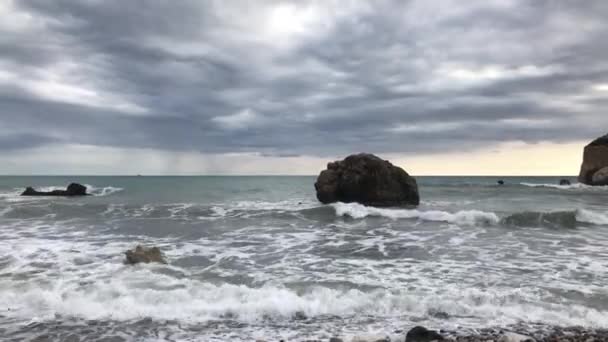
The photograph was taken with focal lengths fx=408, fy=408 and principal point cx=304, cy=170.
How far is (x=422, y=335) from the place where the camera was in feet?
18.1

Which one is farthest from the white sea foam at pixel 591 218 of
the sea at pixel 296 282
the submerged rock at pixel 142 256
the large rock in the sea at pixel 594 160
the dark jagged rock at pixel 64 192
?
the large rock in the sea at pixel 594 160

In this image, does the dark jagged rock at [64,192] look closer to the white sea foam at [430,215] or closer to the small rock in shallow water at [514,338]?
the white sea foam at [430,215]

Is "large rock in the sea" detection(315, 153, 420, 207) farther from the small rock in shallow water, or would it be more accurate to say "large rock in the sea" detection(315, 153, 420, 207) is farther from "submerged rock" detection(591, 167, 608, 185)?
"submerged rock" detection(591, 167, 608, 185)

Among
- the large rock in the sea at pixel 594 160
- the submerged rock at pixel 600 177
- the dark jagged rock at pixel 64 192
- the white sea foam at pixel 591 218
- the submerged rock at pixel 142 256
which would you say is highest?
the large rock in the sea at pixel 594 160

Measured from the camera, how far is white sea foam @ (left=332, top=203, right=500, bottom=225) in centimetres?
1920

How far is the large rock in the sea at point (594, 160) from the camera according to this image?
6191 centimetres

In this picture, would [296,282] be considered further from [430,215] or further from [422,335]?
[430,215]

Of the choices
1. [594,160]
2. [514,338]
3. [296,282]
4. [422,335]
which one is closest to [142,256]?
[296,282]

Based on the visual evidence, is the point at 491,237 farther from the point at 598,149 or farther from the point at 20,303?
the point at 598,149

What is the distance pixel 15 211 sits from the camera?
79.9ft

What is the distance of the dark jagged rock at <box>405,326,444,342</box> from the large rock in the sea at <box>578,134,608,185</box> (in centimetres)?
6910

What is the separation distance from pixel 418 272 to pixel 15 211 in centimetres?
2476

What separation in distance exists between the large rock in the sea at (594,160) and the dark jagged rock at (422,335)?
69.1 metres

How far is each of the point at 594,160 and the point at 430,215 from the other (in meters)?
59.2
